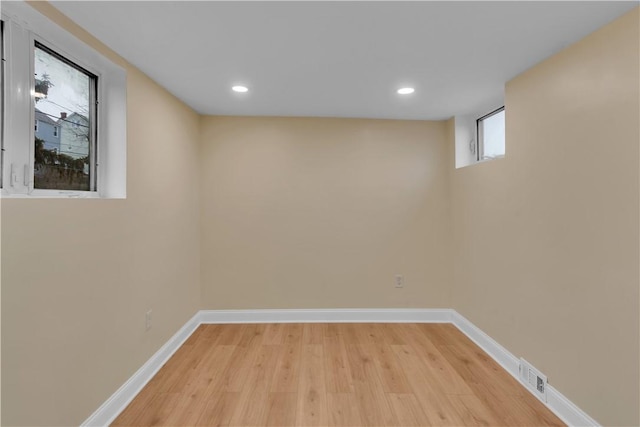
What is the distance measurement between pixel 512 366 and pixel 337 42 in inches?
104

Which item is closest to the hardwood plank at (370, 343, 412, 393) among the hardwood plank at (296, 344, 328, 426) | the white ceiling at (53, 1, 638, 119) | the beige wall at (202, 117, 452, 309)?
the hardwood plank at (296, 344, 328, 426)

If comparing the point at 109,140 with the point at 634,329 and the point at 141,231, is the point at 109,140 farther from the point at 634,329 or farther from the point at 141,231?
the point at 634,329

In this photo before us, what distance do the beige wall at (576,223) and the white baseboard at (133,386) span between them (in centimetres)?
276

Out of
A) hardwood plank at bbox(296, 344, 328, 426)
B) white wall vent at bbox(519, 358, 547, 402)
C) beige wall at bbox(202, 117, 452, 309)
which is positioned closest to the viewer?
hardwood plank at bbox(296, 344, 328, 426)

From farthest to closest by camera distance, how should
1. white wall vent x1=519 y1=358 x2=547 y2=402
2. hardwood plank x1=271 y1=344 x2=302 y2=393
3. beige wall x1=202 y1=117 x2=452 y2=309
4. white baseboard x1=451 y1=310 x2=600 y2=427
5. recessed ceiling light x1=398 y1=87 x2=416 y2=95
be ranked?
beige wall x1=202 y1=117 x2=452 y2=309
recessed ceiling light x1=398 y1=87 x2=416 y2=95
hardwood plank x1=271 y1=344 x2=302 y2=393
white wall vent x1=519 y1=358 x2=547 y2=402
white baseboard x1=451 y1=310 x2=600 y2=427

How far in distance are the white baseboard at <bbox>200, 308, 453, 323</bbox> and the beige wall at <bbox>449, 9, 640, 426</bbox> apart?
904mm

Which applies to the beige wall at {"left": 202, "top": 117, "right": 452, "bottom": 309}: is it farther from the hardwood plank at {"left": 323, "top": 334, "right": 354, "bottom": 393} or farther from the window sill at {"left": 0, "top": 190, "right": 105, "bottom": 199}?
the window sill at {"left": 0, "top": 190, "right": 105, "bottom": 199}

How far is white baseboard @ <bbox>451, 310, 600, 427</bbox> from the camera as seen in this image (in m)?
1.84

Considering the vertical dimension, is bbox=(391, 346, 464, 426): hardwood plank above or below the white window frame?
below

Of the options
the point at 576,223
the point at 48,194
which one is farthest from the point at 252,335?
the point at 576,223

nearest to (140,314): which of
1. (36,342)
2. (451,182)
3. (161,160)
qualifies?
(36,342)

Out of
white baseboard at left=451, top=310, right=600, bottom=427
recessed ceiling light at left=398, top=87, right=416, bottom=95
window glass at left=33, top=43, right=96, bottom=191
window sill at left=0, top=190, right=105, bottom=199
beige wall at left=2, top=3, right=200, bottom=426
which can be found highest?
recessed ceiling light at left=398, top=87, right=416, bottom=95

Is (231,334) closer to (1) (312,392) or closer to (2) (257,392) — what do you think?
(2) (257,392)

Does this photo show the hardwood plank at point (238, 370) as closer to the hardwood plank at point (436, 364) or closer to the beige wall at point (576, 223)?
the hardwood plank at point (436, 364)
